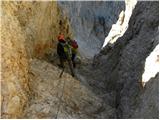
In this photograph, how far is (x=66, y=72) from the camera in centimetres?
2348

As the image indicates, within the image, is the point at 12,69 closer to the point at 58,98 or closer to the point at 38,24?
the point at 58,98

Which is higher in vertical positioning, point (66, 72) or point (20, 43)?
point (66, 72)

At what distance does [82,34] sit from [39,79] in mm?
31564

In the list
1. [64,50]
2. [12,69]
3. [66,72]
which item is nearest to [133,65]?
[66,72]

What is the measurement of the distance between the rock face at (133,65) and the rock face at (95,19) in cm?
2228

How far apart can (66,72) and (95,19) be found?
122 feet

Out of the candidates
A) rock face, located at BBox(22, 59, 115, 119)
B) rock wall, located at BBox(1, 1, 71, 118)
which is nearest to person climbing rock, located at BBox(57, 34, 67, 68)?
rock face, located at BBox(22, 59, 115, 119)

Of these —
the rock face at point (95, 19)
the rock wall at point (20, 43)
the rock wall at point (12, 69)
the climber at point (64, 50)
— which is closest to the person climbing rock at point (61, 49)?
the climber at point (64, 50)

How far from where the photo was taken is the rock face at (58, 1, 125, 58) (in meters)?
52.3

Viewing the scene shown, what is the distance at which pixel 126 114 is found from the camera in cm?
1978

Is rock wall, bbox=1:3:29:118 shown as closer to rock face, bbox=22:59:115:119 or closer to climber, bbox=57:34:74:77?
rock face, bbox=22:59:115:119

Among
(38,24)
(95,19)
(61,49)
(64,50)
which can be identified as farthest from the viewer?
(95,19)

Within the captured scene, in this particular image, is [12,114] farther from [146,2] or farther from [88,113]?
[146,2]

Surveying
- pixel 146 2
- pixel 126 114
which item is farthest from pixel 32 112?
pixel 146 2
